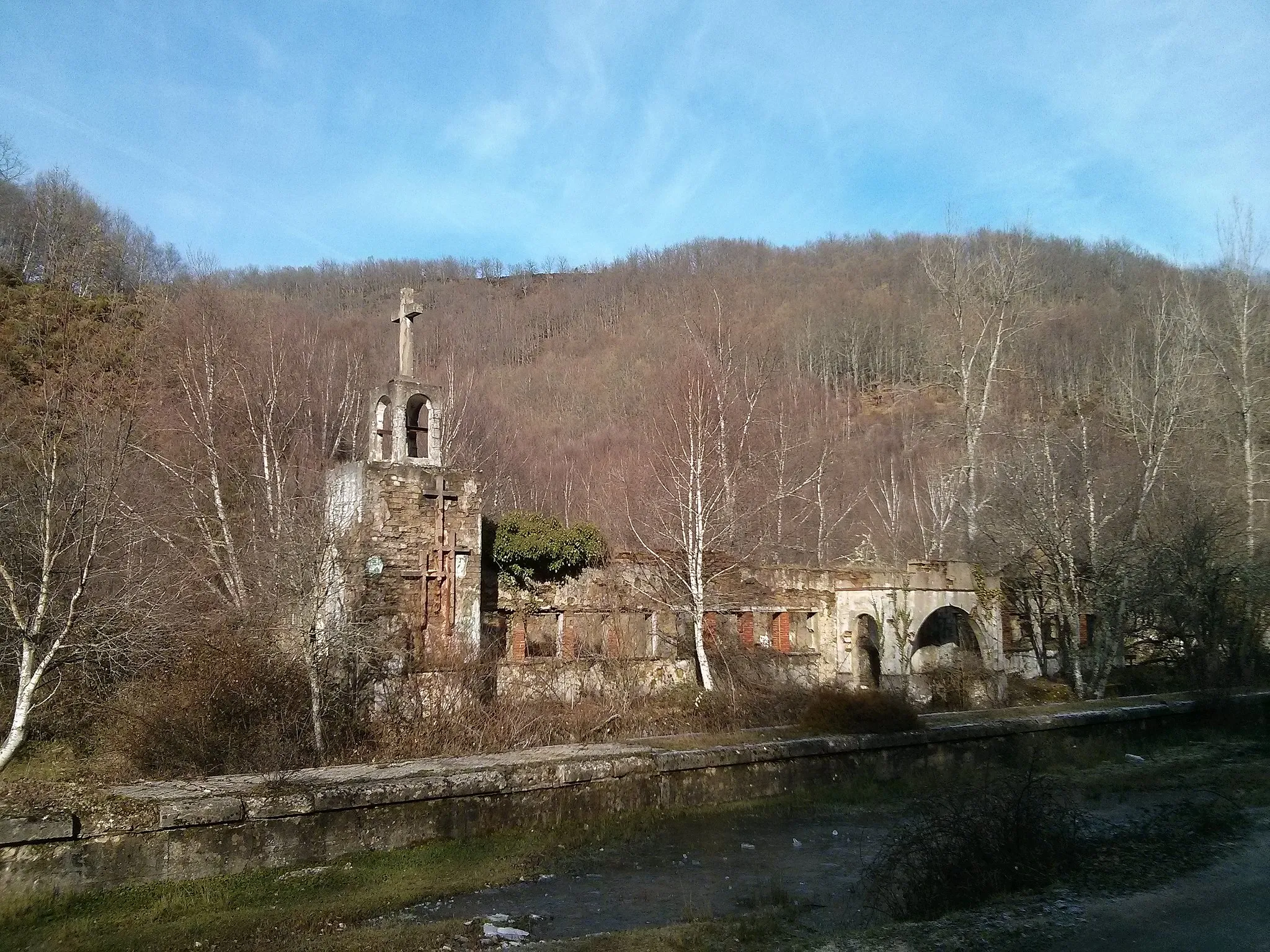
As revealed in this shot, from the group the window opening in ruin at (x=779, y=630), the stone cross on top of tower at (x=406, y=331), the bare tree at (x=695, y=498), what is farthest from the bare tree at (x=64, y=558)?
the window opening in ruin at (x=779, y=630)

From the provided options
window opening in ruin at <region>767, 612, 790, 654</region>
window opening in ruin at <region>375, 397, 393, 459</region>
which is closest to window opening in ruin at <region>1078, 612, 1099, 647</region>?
window opening in ruin at <region>767, 612, 790, 654</region>

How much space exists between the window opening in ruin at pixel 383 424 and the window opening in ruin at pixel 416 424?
32 centimetres

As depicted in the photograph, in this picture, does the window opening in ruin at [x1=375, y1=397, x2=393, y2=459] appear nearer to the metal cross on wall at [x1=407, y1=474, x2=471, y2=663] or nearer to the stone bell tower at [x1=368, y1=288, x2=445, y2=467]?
the stone bell tower at [x1=368, y1=288, x2=445, y2=467]

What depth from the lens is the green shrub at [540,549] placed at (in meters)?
21.3

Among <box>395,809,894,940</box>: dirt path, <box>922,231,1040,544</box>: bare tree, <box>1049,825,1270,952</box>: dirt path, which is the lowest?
<box>395,809,894,940</box>: dirt path

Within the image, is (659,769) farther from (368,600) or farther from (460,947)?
(368,600)

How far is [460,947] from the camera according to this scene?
5.74m

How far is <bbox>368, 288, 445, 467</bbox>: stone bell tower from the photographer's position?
15.2 m

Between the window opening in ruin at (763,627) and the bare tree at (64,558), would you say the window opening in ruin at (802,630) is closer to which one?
the window opening in ruin at (763,627)

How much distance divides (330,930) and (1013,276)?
30.9m

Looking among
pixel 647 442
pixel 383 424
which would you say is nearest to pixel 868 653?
pixel 647 442

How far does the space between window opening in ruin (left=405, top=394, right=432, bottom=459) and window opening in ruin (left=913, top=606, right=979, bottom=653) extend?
10664mm

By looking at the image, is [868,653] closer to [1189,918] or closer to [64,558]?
[1189,918]

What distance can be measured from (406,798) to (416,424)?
9.69m
